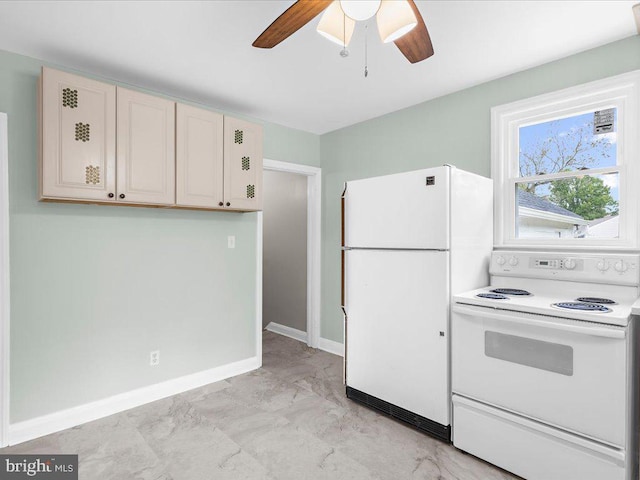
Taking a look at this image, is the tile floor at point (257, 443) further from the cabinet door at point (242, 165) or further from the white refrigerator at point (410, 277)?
the cabinet door at point (242, 165)

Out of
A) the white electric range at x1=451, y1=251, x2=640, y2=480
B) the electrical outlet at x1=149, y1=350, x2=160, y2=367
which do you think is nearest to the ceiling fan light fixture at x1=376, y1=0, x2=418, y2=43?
the white electric range at x1=451, y1=251, x2=640, y2=480

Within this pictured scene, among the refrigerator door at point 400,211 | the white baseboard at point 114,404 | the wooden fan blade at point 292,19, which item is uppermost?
the wooden fan blade at point 292,19

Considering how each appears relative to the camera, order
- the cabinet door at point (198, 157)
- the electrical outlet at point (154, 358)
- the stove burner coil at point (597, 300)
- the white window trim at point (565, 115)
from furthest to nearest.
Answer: the electrical outlet at point (154, 358)
the cabinet door at point (198, 157)
the white window trim at point (565, 115)
the stove burner coil at point (597, 300)

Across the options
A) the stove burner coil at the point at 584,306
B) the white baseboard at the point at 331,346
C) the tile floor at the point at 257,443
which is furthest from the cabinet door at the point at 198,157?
the stove burner coil at the point at 584,306

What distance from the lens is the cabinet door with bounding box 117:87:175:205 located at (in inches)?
97.3

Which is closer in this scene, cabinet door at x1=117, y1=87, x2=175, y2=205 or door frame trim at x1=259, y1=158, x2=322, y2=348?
cabinet door at x1=117, y1=87, x2=175, y2=205

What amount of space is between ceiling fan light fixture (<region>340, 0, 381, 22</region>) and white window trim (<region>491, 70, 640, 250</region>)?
68.1 inches

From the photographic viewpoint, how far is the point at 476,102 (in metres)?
2.84

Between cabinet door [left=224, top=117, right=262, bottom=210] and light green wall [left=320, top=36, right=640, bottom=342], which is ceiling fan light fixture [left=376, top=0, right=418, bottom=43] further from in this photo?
cabinet door [left=224, top=117, right=262, bottom=210]

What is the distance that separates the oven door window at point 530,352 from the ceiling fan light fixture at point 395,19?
5.32 feet

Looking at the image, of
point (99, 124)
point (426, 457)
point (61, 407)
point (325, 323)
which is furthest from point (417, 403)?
point (99, 124)

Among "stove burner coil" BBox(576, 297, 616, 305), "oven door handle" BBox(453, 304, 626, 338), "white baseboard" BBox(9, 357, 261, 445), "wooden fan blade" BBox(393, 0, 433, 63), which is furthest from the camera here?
"white baseboard" BBox(9, 357, 261, 445)

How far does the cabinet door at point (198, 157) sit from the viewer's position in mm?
2746

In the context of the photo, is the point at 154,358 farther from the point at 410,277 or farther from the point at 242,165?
the point at 410,277
